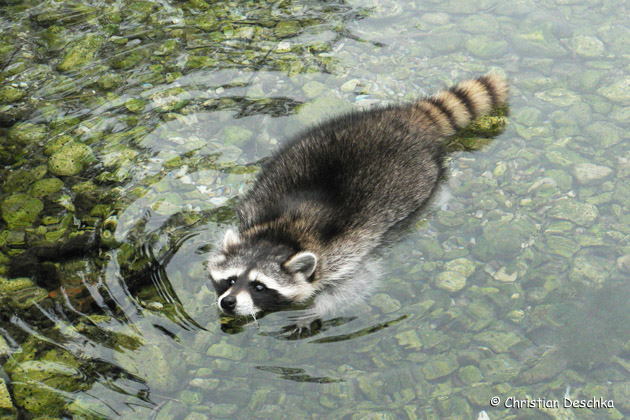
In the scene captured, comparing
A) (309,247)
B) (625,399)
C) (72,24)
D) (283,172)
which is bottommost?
(625,399)

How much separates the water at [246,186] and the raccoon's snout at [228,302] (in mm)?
254

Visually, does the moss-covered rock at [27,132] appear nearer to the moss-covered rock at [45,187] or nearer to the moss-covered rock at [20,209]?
the moss-covered rock at [45,187]

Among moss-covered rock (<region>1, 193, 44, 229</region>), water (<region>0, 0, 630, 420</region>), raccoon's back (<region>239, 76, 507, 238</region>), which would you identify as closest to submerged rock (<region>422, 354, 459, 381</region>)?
water (<region>0, 0, 630, 420</region>)

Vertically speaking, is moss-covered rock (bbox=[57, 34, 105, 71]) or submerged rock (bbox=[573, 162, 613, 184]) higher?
moss-covered rock (bbox=[57, 34, 105, 71])

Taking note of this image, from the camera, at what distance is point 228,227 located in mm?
4660

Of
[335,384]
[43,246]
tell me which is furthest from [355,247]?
[43,246]

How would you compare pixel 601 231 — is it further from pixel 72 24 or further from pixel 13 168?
pixel 72 24

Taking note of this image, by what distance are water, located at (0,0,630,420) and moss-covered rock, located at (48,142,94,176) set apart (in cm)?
1

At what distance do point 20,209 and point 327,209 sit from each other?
230 centimetres

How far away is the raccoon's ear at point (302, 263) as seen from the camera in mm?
3997

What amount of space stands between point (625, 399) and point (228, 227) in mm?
2888

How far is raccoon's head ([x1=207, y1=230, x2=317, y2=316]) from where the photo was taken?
3.94m

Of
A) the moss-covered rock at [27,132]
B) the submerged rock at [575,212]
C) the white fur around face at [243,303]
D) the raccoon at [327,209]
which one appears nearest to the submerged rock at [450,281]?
the raccoon at [327,209]

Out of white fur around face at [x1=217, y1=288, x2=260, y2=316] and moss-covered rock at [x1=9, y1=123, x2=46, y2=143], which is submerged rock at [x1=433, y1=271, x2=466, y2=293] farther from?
moss-covered rock at [x1=9, y1=123, x2=46, y2=143]
